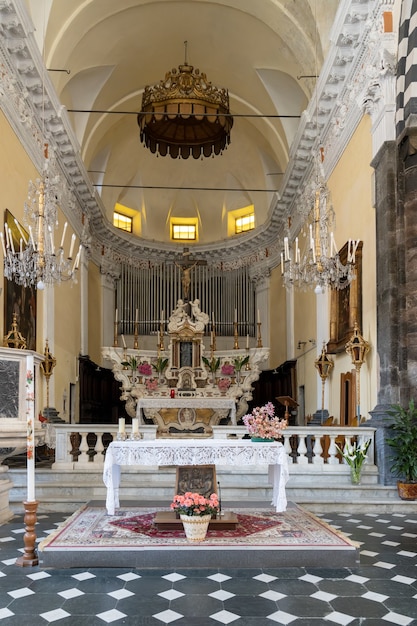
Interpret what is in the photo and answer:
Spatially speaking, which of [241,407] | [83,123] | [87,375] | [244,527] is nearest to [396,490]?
[244,527]

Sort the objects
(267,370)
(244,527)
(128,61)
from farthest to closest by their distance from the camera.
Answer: (267,370)
(128,61)
(244,527)

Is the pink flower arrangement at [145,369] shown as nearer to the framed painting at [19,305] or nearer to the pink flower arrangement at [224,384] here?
the pink flower arrangement at [224,384]

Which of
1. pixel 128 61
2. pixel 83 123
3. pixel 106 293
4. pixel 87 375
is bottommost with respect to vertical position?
pixel 87 375

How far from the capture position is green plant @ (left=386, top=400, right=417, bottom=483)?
8383mm

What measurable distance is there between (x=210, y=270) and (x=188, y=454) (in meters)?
14.1

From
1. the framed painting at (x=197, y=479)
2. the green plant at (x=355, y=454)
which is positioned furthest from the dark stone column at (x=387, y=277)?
the framed painting at (x=197, y=479)

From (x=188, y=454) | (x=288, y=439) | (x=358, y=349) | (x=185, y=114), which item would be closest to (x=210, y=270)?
(x=185, y=114)

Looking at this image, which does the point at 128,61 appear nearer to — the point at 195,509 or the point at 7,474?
the point at 7,474

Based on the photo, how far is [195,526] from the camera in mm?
6109

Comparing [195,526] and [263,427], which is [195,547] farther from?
[263,427]

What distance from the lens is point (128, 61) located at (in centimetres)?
1633

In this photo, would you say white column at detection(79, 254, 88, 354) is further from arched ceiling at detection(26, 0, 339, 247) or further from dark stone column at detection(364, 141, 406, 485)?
dark stone column at detection(364, 141, 406, 485)

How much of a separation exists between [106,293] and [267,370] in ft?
18.3

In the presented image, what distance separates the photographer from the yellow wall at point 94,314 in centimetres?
1856
